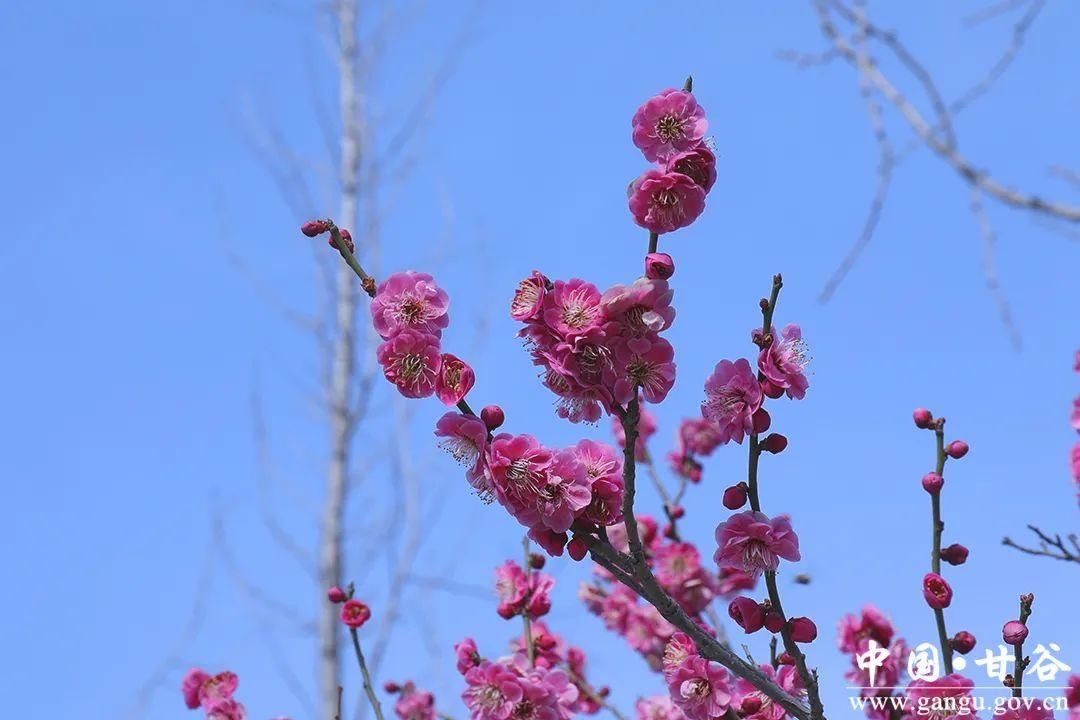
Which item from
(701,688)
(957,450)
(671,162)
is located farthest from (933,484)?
(671,162)

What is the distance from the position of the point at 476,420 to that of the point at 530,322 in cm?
14

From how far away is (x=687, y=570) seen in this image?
3221 millimetres

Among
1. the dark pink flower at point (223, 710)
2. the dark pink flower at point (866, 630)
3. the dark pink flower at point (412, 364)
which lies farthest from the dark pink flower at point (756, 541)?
the dark pink flower at point (223, 710)

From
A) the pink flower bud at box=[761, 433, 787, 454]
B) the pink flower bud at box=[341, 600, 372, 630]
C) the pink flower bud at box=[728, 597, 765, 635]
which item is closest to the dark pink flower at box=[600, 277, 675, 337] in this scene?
the pink flower bud at box=[761, 433, 787, 454]

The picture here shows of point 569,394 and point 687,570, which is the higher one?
point 687,570

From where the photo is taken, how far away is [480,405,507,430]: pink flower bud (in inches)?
53.4

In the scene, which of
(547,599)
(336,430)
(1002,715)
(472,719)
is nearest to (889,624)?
(1002,715)

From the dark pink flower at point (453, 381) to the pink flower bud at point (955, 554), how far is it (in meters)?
0.72

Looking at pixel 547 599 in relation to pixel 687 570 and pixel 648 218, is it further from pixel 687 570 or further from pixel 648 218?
pixel 687 570

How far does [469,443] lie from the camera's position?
136 cm

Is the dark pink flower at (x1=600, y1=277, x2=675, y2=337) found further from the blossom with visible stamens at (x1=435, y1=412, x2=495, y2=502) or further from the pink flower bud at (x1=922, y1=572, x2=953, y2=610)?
the pink flower bud at (x1=922, y1=572, x2=953, y2=610)

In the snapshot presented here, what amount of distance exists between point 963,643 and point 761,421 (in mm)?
470

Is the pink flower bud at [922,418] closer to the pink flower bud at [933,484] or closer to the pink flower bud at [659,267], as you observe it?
the pink flower bud at [933,484]

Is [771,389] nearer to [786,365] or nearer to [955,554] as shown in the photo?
[786,365]
